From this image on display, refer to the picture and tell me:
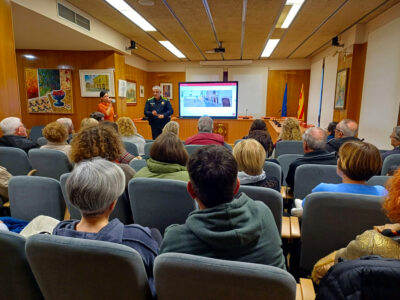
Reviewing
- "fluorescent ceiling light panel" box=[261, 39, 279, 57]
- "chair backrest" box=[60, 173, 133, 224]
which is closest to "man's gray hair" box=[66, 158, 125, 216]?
"chair backrest" box=[60, 173, 133, 224]

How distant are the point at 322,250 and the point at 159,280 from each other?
1.03 meters

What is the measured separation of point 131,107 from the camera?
836cm

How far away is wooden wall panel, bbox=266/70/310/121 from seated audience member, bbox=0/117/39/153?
8.38 m

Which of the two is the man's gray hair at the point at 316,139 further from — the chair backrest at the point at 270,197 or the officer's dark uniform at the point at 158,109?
the officer's dark uniform at the point at 158,109

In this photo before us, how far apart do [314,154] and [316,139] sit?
0.14 metres

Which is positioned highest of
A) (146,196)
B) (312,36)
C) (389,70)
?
(312,36)

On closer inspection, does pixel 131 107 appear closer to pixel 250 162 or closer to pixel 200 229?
pixel 250 162

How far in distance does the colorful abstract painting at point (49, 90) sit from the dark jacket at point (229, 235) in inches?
264

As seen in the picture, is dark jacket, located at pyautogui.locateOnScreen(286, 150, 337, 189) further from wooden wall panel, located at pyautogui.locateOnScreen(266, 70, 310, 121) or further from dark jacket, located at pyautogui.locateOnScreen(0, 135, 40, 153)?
wooden wall panel, located at pyautogui.locateOnScreen(266, 70, 310, 121)

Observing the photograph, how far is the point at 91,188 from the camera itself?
103cm

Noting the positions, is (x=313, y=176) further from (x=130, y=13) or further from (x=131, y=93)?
(x=131, y=93)

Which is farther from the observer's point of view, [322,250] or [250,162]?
[250,162]

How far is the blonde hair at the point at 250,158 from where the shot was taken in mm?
1690

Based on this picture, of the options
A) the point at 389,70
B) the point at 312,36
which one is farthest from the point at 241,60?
Answer: the point at 389,70
